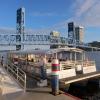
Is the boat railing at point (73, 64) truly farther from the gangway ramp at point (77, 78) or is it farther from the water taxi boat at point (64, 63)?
the gangway ramp at point (77, 78)

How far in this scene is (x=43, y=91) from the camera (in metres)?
12.1

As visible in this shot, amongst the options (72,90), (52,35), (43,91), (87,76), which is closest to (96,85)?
(72,90)

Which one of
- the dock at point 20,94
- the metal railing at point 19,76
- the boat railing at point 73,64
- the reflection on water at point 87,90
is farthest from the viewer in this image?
the reflection on water at point 87,90

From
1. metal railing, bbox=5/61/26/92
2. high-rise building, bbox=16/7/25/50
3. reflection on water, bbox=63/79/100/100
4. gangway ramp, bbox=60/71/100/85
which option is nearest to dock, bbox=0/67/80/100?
metal railing, bbox=5/61/26/92

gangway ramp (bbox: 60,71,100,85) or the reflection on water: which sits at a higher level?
gangway ramp (bbox: 60,71,100,85)

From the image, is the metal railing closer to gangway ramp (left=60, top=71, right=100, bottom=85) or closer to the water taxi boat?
the water taxi boat

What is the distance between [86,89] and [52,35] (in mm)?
139929

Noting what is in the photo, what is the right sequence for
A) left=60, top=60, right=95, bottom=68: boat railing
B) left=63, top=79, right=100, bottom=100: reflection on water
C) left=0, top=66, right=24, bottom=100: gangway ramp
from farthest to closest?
left=63, top=79, right=100, bottom=100: reflection on water < left=60, top=60, right=95, bottom=68: boat railing < left=0, top=66, right=24, bottom=100: gangway ramp

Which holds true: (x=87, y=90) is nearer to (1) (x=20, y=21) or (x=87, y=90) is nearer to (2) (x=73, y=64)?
(2) (x=73, y=64)

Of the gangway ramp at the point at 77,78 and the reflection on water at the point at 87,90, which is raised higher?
the gangway ramp at the point at 77,78

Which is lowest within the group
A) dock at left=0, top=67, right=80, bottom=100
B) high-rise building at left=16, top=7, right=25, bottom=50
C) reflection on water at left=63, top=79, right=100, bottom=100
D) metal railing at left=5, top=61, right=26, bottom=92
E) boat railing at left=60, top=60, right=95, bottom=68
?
reflection on water at left=63, top=79, right=100, bottom=100

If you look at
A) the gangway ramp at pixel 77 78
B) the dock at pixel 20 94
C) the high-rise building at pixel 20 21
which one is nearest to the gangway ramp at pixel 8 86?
the dock at pixel 20 94

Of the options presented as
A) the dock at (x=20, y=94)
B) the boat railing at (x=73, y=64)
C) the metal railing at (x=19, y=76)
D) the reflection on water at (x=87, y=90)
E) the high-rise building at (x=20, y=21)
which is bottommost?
the reflection on water at (x=87, y=90)

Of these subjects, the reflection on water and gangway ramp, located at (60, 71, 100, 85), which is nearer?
gangway ramp, located at (60, 71, 100, 85)
